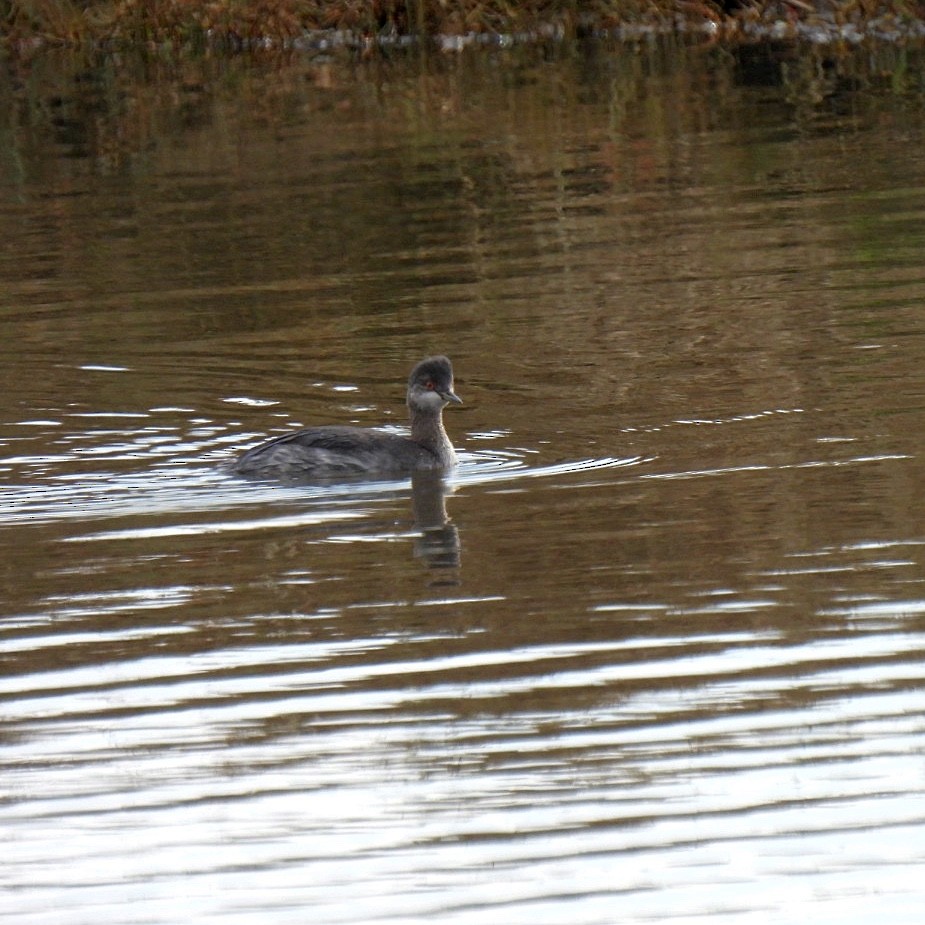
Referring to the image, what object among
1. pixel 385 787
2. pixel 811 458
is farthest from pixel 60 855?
pixel 811 458

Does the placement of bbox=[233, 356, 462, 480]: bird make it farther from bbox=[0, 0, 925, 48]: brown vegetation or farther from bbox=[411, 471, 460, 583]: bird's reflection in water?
bbox=[0, 0, 925, 48]: brown vegetation

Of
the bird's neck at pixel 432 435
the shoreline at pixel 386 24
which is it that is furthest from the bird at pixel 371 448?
the shoreline at pixel 386 24

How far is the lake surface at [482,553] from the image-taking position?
4555 millimetres

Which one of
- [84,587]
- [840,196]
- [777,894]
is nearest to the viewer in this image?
[777,894]

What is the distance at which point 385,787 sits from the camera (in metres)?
4.94

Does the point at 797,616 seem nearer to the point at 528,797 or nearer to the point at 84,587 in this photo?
the point at 528,797

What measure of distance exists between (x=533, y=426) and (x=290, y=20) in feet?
78.4

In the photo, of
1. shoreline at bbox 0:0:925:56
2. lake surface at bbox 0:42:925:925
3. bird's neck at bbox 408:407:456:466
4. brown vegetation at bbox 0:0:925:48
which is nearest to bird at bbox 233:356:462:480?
bird's neck at bbox 408:407:456:466

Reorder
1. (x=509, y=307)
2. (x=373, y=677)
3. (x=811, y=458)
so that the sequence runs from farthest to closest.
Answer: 1. (x=509, y=307)
2. (x=811, y=458)
3. (x=373, y=677)

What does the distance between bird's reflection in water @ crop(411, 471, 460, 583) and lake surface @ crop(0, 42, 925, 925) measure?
0.10ft

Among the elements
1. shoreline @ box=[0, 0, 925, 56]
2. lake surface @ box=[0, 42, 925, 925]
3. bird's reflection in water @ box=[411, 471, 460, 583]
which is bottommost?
bird's reflection in water @ box=[411, 471, 460, 583]

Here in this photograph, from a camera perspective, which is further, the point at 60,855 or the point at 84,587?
the point at 84,587

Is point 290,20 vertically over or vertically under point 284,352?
over

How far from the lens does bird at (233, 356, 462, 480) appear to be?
9281 mm
